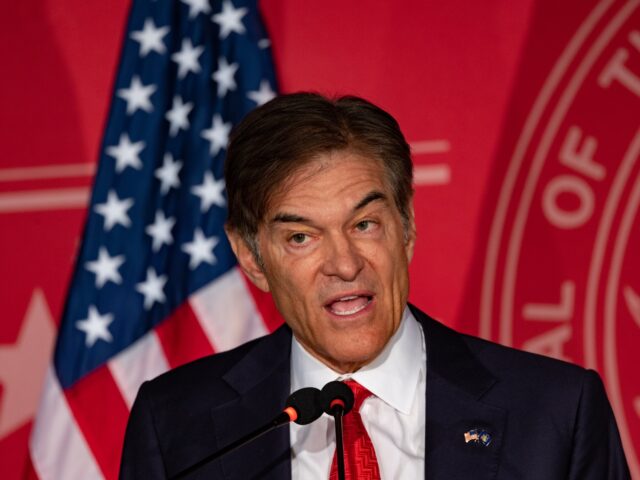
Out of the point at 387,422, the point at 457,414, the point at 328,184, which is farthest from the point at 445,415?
the point at 328,184

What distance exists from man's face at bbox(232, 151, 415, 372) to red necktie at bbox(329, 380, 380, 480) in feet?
0.42

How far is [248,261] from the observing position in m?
2.36

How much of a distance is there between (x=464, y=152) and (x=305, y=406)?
65.5 inches

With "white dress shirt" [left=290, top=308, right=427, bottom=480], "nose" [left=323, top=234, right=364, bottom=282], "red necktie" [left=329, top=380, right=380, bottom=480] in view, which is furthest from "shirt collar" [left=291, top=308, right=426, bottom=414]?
"nose" [left=323, top=234, right=364, bottom=282]

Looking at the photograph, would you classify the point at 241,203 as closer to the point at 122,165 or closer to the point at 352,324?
the point at 352,324

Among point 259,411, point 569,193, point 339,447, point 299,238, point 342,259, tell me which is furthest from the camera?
point 569,193

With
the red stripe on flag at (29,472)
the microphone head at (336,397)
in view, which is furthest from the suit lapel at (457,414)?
the red stripe on flag at (29,472)

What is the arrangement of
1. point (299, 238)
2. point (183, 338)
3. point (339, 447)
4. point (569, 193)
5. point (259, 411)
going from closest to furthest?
point (339, 447) → point (299, 238) → point (259, 411) → point (569, 193) → point (183, 338)

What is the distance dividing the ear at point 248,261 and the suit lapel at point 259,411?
0.14 m

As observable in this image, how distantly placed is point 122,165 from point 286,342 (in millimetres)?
1132

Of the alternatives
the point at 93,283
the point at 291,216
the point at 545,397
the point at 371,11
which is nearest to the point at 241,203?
the point at 291,216

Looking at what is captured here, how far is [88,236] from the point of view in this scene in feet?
10.7

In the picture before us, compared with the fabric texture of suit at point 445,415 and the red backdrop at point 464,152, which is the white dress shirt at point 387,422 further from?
the red backdrop at point 464,152

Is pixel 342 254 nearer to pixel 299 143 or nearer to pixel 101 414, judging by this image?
pixel 299 143
